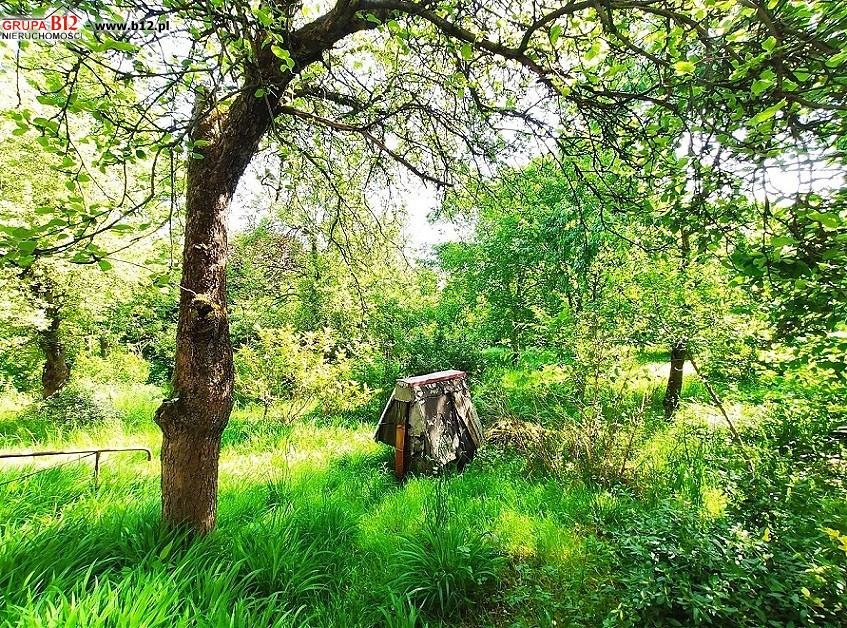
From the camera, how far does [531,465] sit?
4969 millimetres

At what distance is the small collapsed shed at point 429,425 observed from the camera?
17.1 ft

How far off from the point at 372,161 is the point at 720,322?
457 cm

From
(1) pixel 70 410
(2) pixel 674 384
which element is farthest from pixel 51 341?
(2) pixel 674 384

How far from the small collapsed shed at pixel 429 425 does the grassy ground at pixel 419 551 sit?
2.11ft

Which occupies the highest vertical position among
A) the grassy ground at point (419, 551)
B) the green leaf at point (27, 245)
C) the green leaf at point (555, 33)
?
the green leaf at point (555, 33)

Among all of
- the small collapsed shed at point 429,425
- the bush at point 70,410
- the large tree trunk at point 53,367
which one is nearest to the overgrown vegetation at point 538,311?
the small collapsed shed at point 429,425

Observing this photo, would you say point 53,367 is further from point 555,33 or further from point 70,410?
point 555,33

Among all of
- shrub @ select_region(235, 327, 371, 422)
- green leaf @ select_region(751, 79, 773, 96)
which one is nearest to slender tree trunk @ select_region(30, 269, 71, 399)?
shrub @ select_region(235, 327, 371, 422)

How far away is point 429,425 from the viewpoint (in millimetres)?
5324

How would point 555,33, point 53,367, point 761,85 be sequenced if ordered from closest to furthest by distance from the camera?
1. point 761,85
2. point 555,33
3. point 53,367

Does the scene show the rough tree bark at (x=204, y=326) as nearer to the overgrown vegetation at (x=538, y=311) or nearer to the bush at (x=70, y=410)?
the overgrown vegetation at (x=538, y=311)

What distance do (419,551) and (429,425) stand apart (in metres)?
2.46

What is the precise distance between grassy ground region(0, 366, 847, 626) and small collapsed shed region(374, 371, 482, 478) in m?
0.64

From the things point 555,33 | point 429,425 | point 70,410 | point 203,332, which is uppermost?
point 555,33
